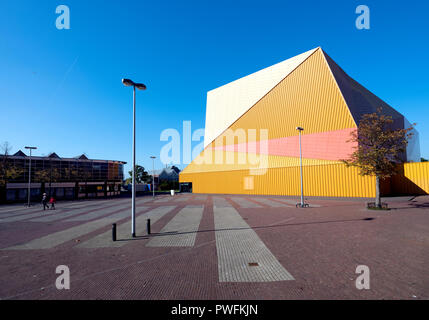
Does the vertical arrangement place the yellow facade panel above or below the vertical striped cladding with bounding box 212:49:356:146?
below

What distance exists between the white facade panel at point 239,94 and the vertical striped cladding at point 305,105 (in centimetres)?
200

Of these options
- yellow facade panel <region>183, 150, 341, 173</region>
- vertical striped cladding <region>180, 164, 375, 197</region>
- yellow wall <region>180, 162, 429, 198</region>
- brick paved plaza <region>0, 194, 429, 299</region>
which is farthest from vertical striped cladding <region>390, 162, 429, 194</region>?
brick paved plaza <region>0, 194, 429, 299</region>

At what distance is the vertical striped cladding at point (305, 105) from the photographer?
984 inches

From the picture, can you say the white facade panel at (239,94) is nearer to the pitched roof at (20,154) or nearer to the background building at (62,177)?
the background building at (62,177)

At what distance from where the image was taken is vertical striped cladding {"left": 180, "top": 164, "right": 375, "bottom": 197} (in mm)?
22531

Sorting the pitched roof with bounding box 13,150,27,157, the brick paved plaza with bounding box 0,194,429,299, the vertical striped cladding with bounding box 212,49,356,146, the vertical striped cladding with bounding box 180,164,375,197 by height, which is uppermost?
the vertical striped cladding with bounding box 212,49,356,146

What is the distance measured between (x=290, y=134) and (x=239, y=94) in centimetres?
1724

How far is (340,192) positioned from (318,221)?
14.6m

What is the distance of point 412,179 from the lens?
24734mm

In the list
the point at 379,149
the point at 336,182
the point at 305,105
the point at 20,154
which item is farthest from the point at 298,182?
Answer: the point at 20,154

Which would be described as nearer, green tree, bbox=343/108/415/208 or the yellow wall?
green tree, bbox=343/108/415/208

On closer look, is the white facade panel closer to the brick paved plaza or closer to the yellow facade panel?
the yellow facade panel

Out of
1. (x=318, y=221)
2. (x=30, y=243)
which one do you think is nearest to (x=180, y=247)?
(x=30, y=243)

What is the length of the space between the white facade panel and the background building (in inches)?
951
